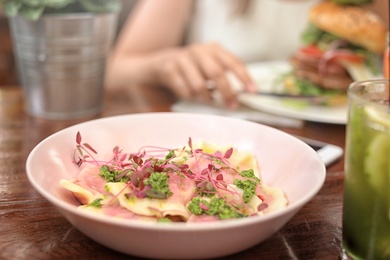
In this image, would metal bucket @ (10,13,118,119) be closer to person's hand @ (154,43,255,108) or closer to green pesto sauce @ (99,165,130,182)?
person's hand @ (154,43,255,108)

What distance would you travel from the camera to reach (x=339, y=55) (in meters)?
1.78

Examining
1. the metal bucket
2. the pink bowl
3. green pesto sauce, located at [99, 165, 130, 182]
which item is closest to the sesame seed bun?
the metal bucket

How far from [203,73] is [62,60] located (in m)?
Result: 0.51

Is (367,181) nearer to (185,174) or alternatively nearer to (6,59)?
(185,174)

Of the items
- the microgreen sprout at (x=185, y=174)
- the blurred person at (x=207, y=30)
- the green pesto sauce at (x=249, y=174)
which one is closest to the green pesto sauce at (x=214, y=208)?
the microgreen sprout at (x=185, y=174)

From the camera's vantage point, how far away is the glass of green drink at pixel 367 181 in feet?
2.20

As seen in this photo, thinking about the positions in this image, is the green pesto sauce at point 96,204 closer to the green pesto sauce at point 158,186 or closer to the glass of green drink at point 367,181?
the green pesto sauce at point 158,186

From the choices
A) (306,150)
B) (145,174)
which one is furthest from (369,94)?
(145,174)

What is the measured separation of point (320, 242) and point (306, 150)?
15 centimetres

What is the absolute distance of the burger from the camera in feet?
5.68

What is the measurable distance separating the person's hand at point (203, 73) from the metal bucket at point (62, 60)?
12.0 inches

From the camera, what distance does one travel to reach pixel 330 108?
62.4 inches

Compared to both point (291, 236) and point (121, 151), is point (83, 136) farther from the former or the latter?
point (291, 236)

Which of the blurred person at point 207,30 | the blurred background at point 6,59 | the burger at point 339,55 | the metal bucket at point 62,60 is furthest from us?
the blurred background at point 6,59
